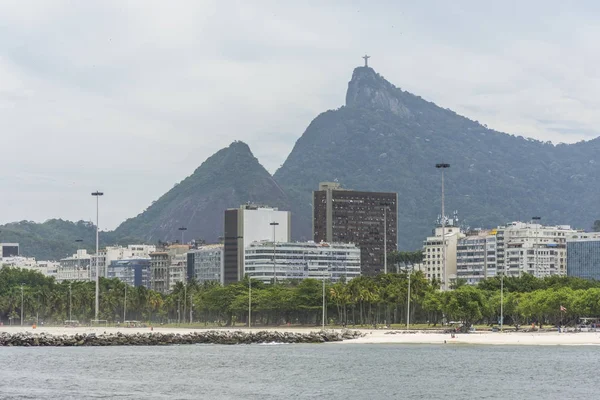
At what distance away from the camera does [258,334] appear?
561 ft

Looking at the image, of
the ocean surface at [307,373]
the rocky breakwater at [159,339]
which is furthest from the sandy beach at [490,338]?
the rocky breakwater at [159,339]

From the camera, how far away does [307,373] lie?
346 feet

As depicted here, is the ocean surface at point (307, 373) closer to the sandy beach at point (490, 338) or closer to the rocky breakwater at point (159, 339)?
the sandy beach at point (490, 338)

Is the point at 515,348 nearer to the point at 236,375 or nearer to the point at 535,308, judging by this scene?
the point at 535,308

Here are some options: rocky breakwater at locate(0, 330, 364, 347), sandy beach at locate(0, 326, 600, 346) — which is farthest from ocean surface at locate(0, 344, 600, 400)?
rocky breakwater at locate(0, 330, 364, 347)

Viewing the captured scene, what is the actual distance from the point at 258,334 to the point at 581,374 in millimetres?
74964

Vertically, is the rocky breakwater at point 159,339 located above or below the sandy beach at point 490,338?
below

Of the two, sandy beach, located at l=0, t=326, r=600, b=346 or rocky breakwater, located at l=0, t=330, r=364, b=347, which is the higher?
sandy beach, located at l=0, t=326, r=600, b=346

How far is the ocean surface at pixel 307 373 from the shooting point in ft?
291

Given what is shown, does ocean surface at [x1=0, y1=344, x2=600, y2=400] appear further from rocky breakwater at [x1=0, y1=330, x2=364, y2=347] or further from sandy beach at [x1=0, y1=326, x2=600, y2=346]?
rocky breakwater at [x1=0, y1=330, x2=364, y2=347]

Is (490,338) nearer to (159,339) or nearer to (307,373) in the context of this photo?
(159,339)

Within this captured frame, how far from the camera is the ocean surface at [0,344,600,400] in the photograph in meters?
88.6

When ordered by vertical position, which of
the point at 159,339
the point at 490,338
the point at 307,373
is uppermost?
the point at 490,338

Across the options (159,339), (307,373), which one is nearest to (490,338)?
(159,339)
